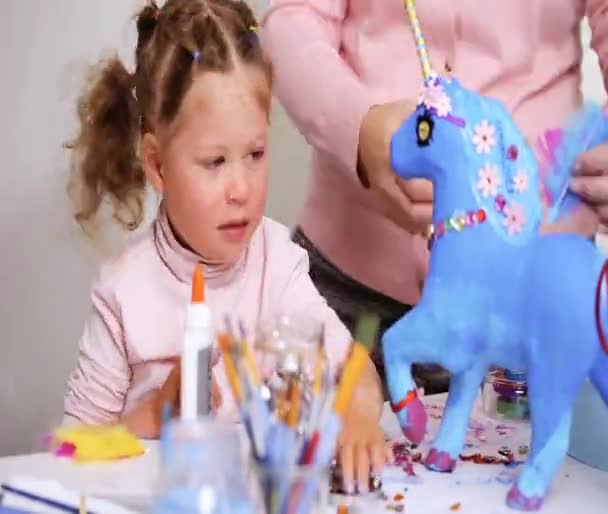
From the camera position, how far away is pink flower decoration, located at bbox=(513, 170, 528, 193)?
1.96ft

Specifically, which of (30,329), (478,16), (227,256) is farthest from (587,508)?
(30,329)

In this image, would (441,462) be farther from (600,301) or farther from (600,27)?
(600,27)

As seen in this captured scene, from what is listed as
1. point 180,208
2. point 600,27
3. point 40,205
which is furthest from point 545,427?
point 40,205

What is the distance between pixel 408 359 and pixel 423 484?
9 cm

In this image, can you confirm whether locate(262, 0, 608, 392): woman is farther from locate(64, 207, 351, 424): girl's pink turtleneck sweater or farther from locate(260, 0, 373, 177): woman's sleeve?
locate(64, 207, 351, 424): girl's pink turtleneck sweater

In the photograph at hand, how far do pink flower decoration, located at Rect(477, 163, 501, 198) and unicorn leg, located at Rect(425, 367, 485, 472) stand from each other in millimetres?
121

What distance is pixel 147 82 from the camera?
2.63 ft

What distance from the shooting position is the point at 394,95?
2.96 ft

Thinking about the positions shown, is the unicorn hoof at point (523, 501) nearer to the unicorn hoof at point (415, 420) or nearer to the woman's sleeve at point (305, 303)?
the unicorn hoof at point (415, 420)

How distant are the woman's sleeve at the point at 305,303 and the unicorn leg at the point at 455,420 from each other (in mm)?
165

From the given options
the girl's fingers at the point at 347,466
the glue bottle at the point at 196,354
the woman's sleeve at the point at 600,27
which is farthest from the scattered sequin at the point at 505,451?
the woman's sleeve at the point at 600,27

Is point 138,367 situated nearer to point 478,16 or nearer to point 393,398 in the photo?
point 393,398

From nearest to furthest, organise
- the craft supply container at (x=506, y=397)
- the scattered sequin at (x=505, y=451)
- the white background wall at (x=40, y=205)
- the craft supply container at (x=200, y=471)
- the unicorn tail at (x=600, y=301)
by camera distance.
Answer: the craft supply container at (x=200, y=471) < the unicorn tail at (x=600, y=301) < the scattered sequin at (x=505, y=451) < the craft supply container at (x=506, y=397) < the white background wall at (x=40, y=205)

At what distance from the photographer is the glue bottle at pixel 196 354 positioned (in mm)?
568
